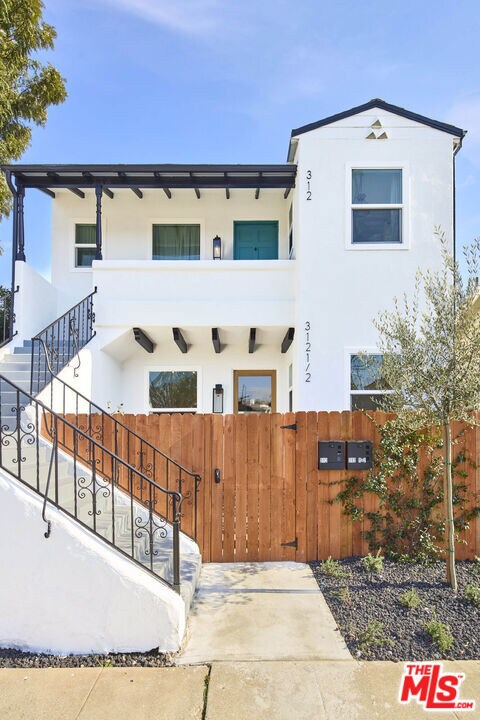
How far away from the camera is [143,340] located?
8406mm

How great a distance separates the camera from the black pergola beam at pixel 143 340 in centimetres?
814

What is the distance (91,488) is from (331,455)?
9.78 feet

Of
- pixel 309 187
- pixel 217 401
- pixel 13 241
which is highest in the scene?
pixel 309 187

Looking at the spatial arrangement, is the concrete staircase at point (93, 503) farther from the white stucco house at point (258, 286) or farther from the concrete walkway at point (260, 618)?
the white stucco house at point (258, 286)

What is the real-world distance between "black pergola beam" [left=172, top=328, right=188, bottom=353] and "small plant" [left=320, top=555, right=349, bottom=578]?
4.84m

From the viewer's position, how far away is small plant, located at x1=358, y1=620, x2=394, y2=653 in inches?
133

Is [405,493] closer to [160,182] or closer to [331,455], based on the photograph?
[331,455]

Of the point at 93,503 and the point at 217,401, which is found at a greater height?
the point at 217,401

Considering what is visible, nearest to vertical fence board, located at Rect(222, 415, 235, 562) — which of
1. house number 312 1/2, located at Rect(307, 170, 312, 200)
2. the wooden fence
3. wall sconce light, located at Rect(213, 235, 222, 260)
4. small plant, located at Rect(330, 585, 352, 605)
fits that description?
the wooden fence

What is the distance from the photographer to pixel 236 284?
7953mm

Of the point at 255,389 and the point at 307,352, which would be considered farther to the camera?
the point at 255,389

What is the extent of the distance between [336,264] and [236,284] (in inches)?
74.7

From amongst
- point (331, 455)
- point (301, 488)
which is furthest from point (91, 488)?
point (331, 455)

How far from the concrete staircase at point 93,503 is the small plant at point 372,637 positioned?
61.3 inches
